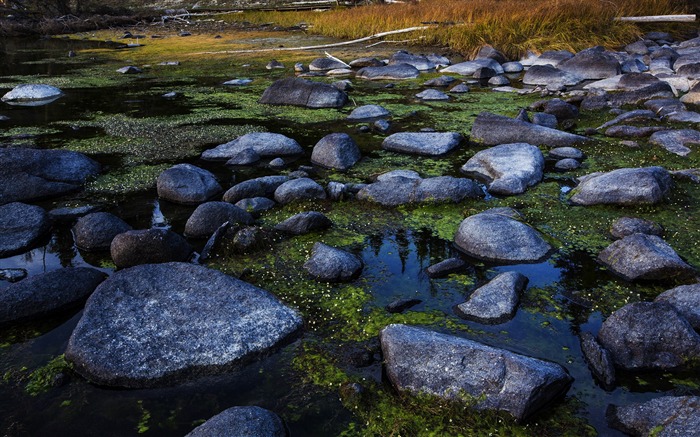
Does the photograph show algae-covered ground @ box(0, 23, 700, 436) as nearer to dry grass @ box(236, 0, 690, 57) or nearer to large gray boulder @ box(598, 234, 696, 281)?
large gray boulder @ box(598, 234, 696, 281)

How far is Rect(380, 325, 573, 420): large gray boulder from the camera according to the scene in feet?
6.51

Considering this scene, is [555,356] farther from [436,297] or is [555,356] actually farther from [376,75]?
[376,75]

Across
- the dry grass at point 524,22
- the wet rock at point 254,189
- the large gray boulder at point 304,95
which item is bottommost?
→ the wet rock at point 254,189

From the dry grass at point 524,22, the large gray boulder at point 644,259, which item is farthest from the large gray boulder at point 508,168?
the dry grass at point 524,22

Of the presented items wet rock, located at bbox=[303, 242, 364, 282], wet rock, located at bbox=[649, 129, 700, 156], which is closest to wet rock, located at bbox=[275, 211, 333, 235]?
wet rock, located at bbox=[303, 242, 364, 282]

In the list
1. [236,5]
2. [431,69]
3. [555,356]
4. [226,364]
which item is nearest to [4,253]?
[226,364]

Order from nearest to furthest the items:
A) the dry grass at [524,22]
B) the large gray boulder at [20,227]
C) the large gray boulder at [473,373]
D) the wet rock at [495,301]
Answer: the large gray boulder at [473,373] < the wet rock at [495,301] < the large gray boulder at [20,227] < the dry grass at [524,22]

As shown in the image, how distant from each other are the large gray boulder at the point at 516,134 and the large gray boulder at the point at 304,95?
234 cm

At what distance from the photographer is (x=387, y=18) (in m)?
14.3

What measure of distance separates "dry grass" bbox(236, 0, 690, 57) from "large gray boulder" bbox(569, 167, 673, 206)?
7617 mm

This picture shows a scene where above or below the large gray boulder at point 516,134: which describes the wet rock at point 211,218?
below

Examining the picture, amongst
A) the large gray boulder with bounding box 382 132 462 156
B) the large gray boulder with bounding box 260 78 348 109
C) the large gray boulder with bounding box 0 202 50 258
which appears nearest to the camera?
the large gray boulder with bounding box 0 202 50 258

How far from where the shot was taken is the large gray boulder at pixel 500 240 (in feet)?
10.3

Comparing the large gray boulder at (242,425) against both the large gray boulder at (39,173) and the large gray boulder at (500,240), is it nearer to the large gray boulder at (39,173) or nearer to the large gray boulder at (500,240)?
the large gray boulder at (500,240)
